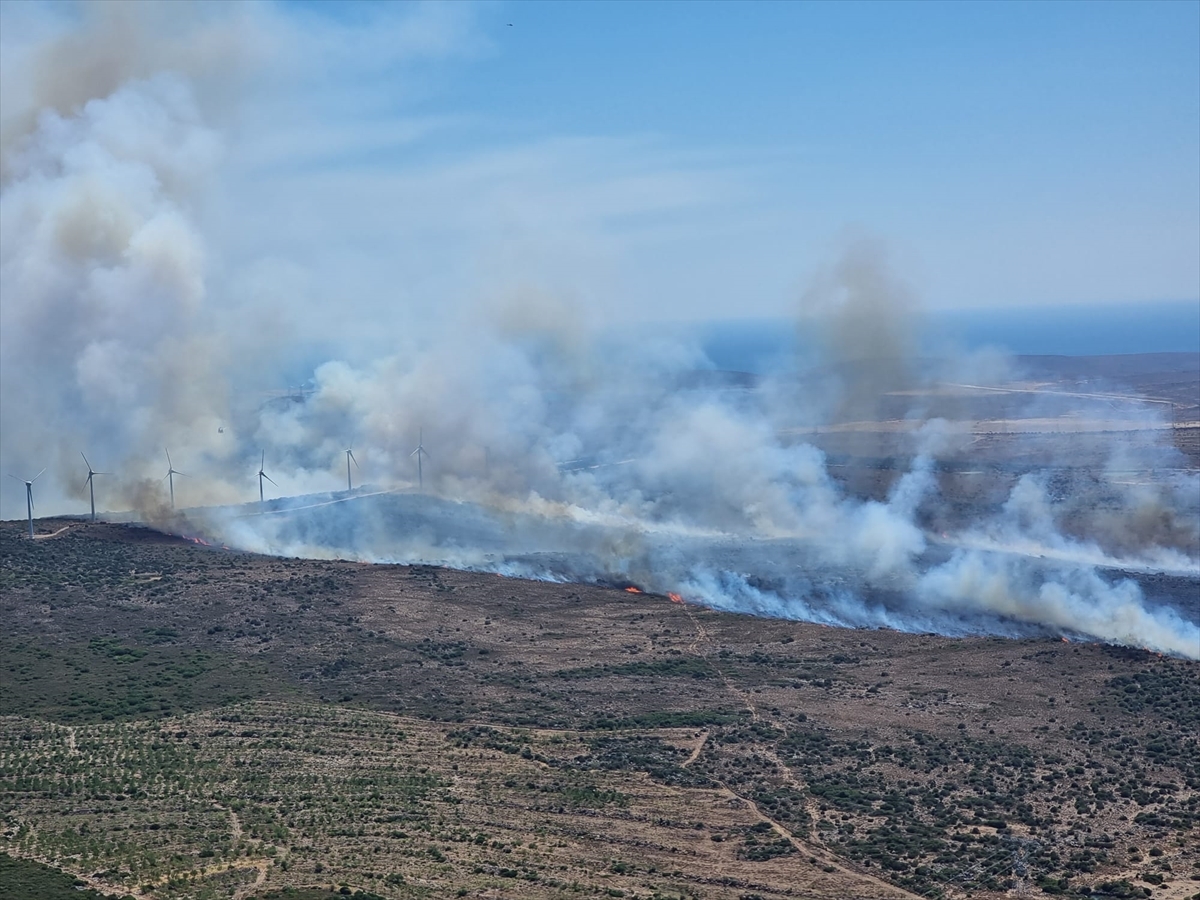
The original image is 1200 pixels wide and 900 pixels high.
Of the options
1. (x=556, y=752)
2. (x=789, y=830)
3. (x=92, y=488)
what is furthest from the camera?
(x=92, y=488)

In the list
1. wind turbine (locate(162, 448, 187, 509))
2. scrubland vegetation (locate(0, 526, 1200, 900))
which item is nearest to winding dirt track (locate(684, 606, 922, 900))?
scrubland vegetation (locate(0, 526, 1200, 900))

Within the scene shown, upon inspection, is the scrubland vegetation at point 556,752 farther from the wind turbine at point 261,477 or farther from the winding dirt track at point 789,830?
the wind turbine at point 261,477

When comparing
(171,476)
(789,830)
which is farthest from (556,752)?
(171,476)

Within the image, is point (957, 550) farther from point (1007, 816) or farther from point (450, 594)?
point (1007, 816)

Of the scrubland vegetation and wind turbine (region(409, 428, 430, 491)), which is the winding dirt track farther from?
wind turbine (region(409, 428, 430, 491))

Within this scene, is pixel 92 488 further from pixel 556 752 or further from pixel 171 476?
pixel 556 752

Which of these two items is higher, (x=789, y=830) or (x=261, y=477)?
(x=261, y=477)

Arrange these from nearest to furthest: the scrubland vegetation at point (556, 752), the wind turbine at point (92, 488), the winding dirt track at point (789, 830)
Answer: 1. the winding dirt track at point (789, 830)
2. the scrubland vegetation at point (556, 752)
3. the wind turbine at point (92, 488)

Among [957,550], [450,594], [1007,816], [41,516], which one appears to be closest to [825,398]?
[957,550]

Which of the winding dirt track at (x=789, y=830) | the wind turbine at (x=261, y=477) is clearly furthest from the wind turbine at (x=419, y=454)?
the winding dirt track at (x=789, y=830)

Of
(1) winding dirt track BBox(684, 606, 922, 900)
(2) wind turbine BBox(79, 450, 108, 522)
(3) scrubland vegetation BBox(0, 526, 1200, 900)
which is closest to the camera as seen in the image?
(1) winding dirt track BBox(684, 606, 922, 900)

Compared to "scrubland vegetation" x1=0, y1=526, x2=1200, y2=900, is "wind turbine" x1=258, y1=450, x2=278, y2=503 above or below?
above
